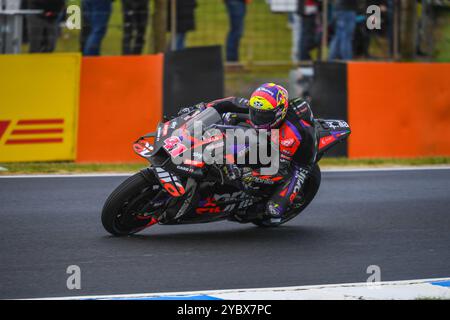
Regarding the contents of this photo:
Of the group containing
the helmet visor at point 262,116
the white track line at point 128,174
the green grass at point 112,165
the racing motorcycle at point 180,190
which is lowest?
the white track line at point 128,174

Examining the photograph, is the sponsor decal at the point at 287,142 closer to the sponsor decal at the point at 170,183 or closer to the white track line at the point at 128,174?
the sponsor decal at the point at 170,183

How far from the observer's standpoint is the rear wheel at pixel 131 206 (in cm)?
713

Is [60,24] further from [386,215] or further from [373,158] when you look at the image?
[386,215]

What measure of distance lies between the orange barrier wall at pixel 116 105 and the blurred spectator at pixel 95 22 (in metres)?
1.08

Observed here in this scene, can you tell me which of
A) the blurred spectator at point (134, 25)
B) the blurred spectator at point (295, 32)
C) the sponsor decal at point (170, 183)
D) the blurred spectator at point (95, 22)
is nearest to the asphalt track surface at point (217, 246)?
the sponsor decal at point (170, 183)

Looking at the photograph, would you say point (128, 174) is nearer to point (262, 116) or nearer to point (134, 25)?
point (134, 25)

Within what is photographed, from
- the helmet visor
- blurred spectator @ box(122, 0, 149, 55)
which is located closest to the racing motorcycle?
the helmet visor

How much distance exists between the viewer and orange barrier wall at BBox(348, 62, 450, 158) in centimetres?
1210

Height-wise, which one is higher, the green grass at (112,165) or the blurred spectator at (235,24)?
the blurred spectator at (235,24)

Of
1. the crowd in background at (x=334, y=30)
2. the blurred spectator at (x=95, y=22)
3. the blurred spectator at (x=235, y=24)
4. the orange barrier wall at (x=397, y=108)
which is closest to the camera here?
the orange barrier wall at (x=397, y=108)

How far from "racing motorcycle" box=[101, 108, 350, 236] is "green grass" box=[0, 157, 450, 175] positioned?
147 inches

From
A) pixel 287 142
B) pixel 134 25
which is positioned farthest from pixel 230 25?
pixel 287 142

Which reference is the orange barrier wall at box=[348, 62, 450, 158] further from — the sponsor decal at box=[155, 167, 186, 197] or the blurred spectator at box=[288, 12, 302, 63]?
the sponsor decal at box=[155, 167, 186, 197]

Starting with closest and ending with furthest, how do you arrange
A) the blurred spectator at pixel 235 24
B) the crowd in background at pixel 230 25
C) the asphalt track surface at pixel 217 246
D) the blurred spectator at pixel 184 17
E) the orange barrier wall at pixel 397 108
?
1. the asphalt track surface at pixel 217 246
2. the orange barrier wall at pixel 397 108
3. the crowd in background at pixel 230 25
4. the blurred spectator at pixel 184 17
5. the blurred spectator at pixel 235 24
